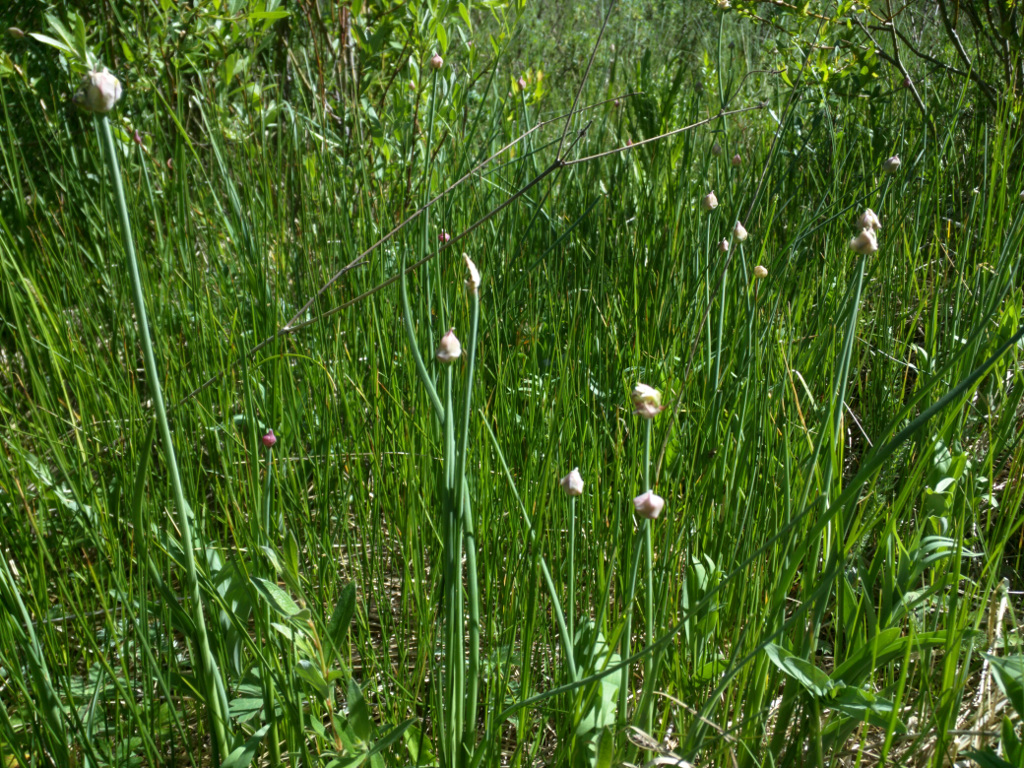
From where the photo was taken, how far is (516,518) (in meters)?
0.95

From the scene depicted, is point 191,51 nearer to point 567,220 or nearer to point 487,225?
point 487,225

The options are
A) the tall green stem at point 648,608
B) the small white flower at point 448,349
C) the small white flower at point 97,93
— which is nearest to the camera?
the small white flower at point 97,93

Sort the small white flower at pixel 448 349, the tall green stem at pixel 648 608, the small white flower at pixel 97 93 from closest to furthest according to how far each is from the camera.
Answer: the small white flower at pixel 97 93 < the small white flower at pixel 448 349 < the tall green stem at pixel 648 608

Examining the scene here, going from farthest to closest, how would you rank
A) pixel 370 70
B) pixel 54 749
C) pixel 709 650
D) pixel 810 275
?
pixel 370 70 < pixel 810 275 < pixel 709 650 < pixel 54 749

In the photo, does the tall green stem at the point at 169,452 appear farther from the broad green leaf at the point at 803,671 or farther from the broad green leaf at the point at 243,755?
the broad green leaf at the point at 803,671

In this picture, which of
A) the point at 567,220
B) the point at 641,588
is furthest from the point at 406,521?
the point at 567,220

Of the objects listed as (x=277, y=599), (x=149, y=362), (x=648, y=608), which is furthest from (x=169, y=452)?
(x=648, y=608)

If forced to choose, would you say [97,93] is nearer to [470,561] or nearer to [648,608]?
[470,561]

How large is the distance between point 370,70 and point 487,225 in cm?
76

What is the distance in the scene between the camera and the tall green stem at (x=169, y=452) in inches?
18.8

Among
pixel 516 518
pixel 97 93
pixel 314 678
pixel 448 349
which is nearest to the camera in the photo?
pixel 97 93

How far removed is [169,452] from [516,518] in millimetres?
460

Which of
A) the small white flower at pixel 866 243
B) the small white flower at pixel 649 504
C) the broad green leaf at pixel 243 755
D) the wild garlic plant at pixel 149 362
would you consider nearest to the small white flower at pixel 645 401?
the small white flower at pixel 649 504

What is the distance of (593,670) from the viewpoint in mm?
764
